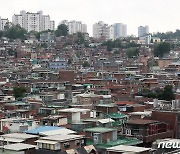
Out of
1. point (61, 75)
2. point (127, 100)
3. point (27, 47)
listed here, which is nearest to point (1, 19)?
point (27, 47)

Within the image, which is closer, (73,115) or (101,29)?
(73,115)

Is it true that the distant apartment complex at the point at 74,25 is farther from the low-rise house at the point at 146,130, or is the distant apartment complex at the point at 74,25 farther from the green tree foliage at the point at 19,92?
the low-rise house at the point at 146,130

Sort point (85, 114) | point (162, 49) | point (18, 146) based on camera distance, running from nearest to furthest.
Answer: point (18, 146) → point (85, 114) → point (162, 49)

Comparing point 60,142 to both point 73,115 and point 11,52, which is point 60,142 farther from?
point 11,52

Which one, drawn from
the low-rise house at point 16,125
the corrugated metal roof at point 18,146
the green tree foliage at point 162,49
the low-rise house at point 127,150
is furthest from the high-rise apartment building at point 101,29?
the low-rise house at point 127,150

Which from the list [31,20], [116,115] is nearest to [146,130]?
[116,115]

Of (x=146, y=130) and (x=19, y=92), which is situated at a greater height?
(x=19, y=92)

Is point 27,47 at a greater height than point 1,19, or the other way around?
point 1,19

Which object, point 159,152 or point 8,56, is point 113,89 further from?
point 8,56

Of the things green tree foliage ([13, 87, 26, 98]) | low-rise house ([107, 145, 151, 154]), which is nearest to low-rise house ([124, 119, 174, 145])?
low-rise house ([107, 145, 151, 154])
